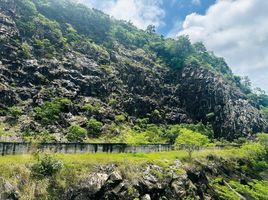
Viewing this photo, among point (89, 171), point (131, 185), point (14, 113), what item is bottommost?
point (131, 185)

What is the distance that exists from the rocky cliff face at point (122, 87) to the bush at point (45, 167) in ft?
117

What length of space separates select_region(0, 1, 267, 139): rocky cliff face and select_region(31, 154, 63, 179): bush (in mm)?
35572

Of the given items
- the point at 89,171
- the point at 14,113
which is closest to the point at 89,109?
the point at 14,113

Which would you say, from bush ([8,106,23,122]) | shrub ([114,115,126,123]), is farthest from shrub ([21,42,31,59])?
shrub ([114,115,126,123])

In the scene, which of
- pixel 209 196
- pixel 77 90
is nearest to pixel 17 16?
pixel 77 90

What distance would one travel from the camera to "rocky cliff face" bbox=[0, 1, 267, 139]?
224ft

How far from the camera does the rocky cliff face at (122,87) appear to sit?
6831 cm

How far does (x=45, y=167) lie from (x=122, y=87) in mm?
66748

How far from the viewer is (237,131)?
9381 cm

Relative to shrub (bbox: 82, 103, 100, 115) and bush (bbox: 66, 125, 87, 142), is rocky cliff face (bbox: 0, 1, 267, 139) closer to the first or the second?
shrub (bbox: 82, 103, 100, 115)

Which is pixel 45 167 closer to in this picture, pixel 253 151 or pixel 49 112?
pixel 49 112

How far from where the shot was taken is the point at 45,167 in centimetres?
2138

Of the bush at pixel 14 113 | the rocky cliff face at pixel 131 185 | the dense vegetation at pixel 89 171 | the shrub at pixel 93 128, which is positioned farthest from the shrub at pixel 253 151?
the bush at pixel 14 113

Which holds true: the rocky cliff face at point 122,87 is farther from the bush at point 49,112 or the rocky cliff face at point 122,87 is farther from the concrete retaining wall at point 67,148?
the concrete retaining wall at point 67,148
